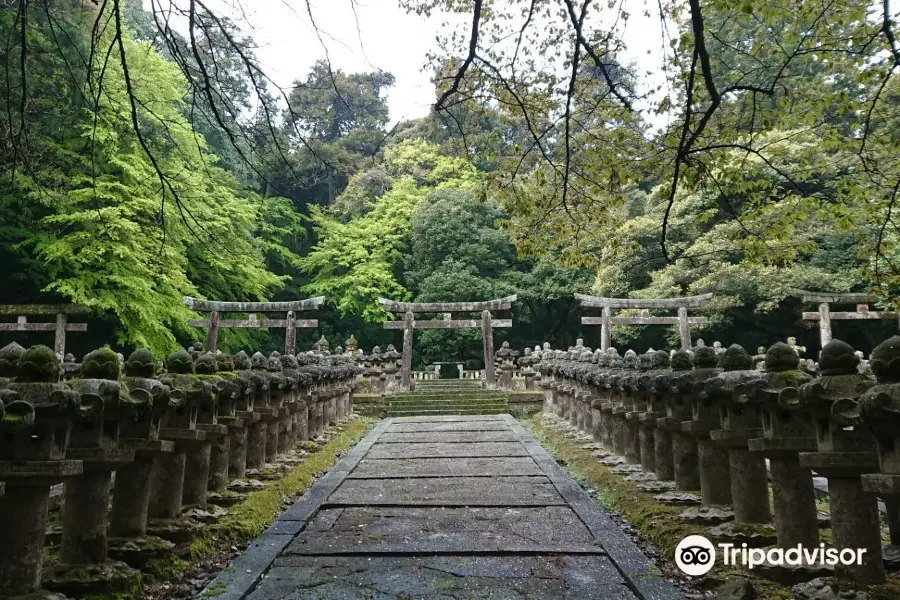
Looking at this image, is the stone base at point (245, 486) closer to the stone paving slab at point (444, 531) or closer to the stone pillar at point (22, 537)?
the stone paving slab at point (444, 531)

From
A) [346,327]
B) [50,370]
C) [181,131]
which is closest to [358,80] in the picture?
[346,327]

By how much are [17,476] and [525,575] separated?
2.55 m

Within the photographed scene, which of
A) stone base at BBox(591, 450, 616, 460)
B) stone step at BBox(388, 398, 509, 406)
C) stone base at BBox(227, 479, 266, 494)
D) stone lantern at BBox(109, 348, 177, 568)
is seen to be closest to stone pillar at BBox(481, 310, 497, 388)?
stone step at BBox(388, 398, 509, 406)

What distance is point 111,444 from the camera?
319cm

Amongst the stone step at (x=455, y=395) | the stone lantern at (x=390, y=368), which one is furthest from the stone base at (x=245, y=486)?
the stone lantern at (x=390, y=368)

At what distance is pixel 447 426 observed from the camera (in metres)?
12.1

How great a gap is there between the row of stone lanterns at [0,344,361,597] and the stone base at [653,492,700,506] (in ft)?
11.2

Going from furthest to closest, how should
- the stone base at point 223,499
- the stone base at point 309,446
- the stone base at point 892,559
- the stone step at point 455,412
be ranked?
the stone step at point 455,412 → the stone base at point 309,446 → the stone base at point 223,499 → the stone base at point 892,559

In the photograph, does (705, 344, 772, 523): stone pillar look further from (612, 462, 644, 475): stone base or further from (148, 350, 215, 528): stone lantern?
(148, 350, 215, 528): stone lantern

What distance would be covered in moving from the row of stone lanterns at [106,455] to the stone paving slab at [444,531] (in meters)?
0.92

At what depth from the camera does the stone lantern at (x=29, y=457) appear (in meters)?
2.52

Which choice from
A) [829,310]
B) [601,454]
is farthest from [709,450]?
[829,310]

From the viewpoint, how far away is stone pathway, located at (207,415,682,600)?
10.5 feet

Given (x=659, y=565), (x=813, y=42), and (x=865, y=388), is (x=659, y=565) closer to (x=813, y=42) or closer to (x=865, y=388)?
(x=865, y=388)
